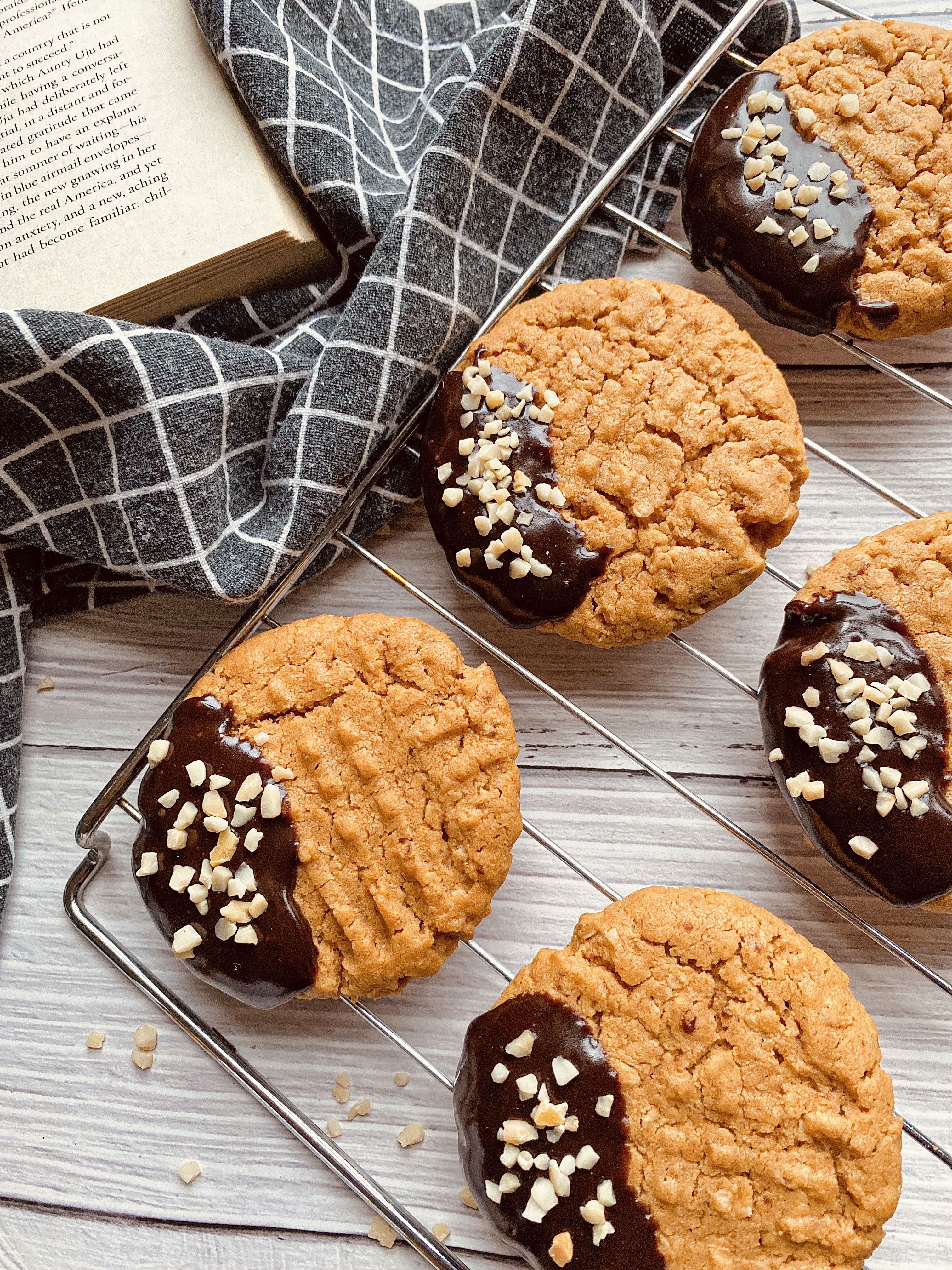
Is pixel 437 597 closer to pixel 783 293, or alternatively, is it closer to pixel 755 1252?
pixel 783 293

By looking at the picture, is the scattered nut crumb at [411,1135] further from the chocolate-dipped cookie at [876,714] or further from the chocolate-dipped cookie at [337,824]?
the chocolate-dipped cookie at [876,714]

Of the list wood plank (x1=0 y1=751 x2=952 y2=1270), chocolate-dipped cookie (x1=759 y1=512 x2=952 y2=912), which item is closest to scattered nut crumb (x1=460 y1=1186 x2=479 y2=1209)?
wood plank (x1=0 y1=751 x2=952 y2=1270)

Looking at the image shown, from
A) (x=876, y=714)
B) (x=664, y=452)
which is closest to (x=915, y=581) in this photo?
(x=876, y=714)

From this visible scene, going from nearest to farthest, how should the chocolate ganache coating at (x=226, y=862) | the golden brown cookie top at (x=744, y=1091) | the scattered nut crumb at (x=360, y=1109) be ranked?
the golden brown cookie top at (x=744, y=1091)
the chocolate ganache coating at (x=226, y=862)
the scattered nut crumb at (x=360, y=1109)

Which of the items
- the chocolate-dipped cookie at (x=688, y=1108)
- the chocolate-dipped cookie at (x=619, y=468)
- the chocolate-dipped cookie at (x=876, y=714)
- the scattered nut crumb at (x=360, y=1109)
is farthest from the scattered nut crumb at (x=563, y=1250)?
the chocolate-dipped cookie at (x=619, y=468)

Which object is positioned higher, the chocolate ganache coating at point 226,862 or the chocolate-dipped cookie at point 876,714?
the chocolate-dipped cookie at point 876,714

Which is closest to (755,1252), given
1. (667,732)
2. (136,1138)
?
(667,732)

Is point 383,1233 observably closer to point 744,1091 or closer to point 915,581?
point 744,1091

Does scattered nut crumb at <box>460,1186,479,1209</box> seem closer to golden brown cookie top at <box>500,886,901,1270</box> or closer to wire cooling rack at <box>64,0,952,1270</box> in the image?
wire cooling rack at <box>64,0,952,1270</box>
